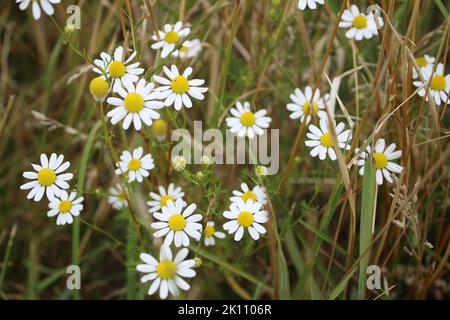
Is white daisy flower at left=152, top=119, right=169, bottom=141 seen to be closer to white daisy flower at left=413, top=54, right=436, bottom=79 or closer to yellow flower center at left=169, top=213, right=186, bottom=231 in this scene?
yellow flower center at left=169, top=213, right=186, bottom=231

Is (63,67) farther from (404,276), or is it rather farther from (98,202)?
(404,276)

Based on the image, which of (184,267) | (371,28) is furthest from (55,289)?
(371,28)

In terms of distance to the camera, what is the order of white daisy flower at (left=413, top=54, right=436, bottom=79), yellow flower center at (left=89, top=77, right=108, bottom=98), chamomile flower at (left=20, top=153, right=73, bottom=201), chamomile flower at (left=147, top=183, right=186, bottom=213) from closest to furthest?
yellow flower center at (left=89, top=77, right=108, bottom=98) → chamomile flower at (left=20, top=153, right=73, bottom=201) → chamomile flower at (left=147, top=183, right=186, bottom=213) → white daisy flower at (left=413, top=54, right=436, bottom=79)

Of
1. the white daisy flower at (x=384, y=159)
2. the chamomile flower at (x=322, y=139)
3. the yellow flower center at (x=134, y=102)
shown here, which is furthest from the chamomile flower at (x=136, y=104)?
the white daisy flower at (x=384, y=159)

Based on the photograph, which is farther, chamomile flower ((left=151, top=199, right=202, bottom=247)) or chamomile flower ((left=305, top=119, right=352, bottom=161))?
chamomile flower ((left=305, top=119, right=352, bottom=161))

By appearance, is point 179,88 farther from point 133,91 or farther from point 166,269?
point 166,269

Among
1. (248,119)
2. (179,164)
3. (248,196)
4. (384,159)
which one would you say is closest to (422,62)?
(384,159)

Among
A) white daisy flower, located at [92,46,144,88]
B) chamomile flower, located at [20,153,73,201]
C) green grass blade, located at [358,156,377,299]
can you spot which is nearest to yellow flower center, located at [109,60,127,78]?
white daisy flower, located at [92,46,144,88]
